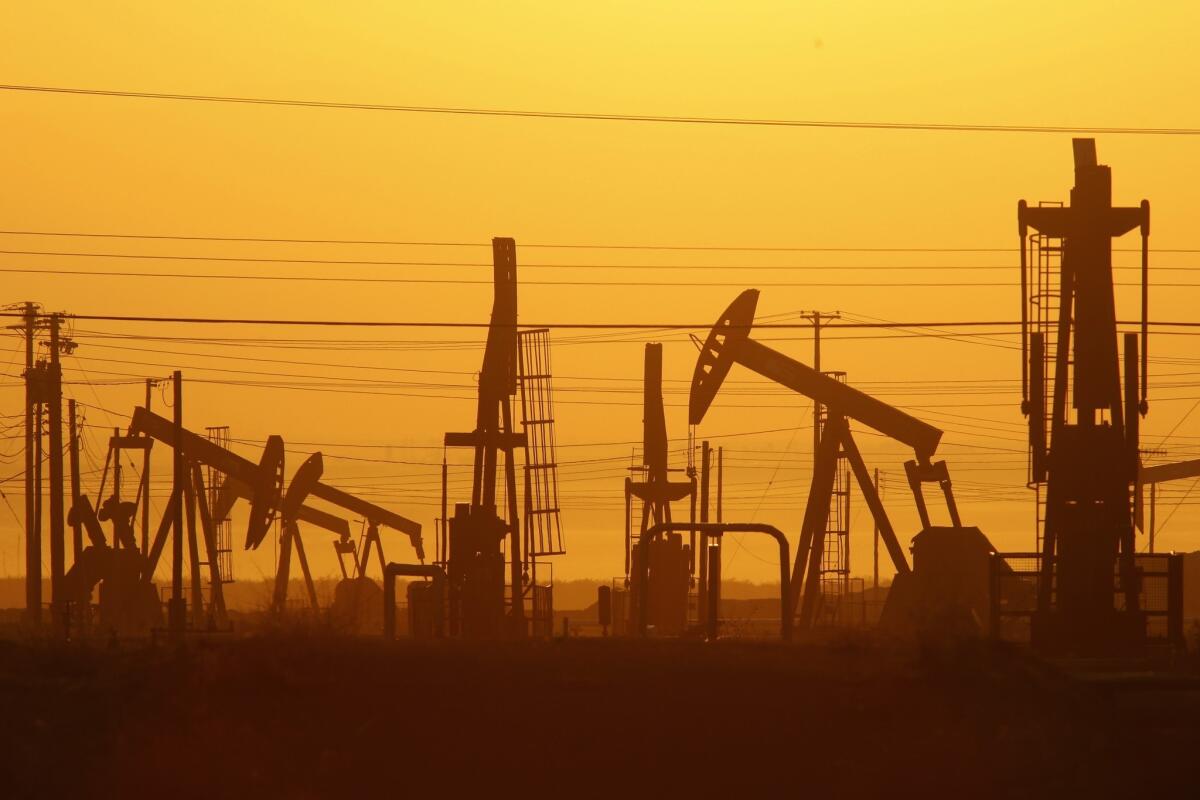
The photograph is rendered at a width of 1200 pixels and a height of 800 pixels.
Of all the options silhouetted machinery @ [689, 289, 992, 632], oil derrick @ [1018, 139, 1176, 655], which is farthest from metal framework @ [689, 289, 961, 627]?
oil derrick @ [1018, 139, 1176, 655]

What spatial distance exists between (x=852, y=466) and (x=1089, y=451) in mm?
11595

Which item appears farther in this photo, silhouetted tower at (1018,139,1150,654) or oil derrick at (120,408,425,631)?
oil derrick at (120,408,425,631)

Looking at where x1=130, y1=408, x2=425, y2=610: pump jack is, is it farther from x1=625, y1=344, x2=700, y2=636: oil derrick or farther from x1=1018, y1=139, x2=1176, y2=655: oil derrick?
x1=1018, y1=139, x2=1176, y2=655: oil derrick

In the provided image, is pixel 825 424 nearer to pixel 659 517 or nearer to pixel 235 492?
pixel 659 517

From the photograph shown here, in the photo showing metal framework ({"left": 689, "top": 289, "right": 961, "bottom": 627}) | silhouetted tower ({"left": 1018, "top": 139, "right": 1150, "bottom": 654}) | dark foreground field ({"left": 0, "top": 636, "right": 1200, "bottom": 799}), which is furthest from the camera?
metal framework ({"left": 689, "top": 289, "right": 961, "bottom": 627})

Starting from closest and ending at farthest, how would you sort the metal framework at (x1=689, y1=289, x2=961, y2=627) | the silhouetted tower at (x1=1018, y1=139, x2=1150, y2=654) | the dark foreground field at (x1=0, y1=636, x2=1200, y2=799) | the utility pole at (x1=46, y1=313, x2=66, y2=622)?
the dark foreground field at (x1=0, y1=636, x2=1200, y2=799)
the silhouetted tower at (x1=1018, y1=139, x2=1150, y2=654)
the metal framework at (x1=689, y1=289, x2=961, y2=627)
the utility pole at (x1=46, y1=313, x2=66, y2=622)

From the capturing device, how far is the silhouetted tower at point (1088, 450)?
17750 mm

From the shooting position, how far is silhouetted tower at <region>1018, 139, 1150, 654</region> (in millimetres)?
17750

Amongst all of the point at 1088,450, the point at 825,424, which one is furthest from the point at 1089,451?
the point at 825,424

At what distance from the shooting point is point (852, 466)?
29.3 meters

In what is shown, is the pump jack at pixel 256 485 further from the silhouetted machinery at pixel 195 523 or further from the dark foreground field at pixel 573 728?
the dark foreground field at pixel 573 728

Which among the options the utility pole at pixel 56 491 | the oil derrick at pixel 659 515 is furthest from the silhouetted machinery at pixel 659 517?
the utility pole at pixel 56 491

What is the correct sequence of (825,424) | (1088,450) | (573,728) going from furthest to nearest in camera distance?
(825,424) < (1088,450) < (573,728)

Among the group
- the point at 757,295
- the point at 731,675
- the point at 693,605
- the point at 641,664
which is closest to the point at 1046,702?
the point at 731,675
